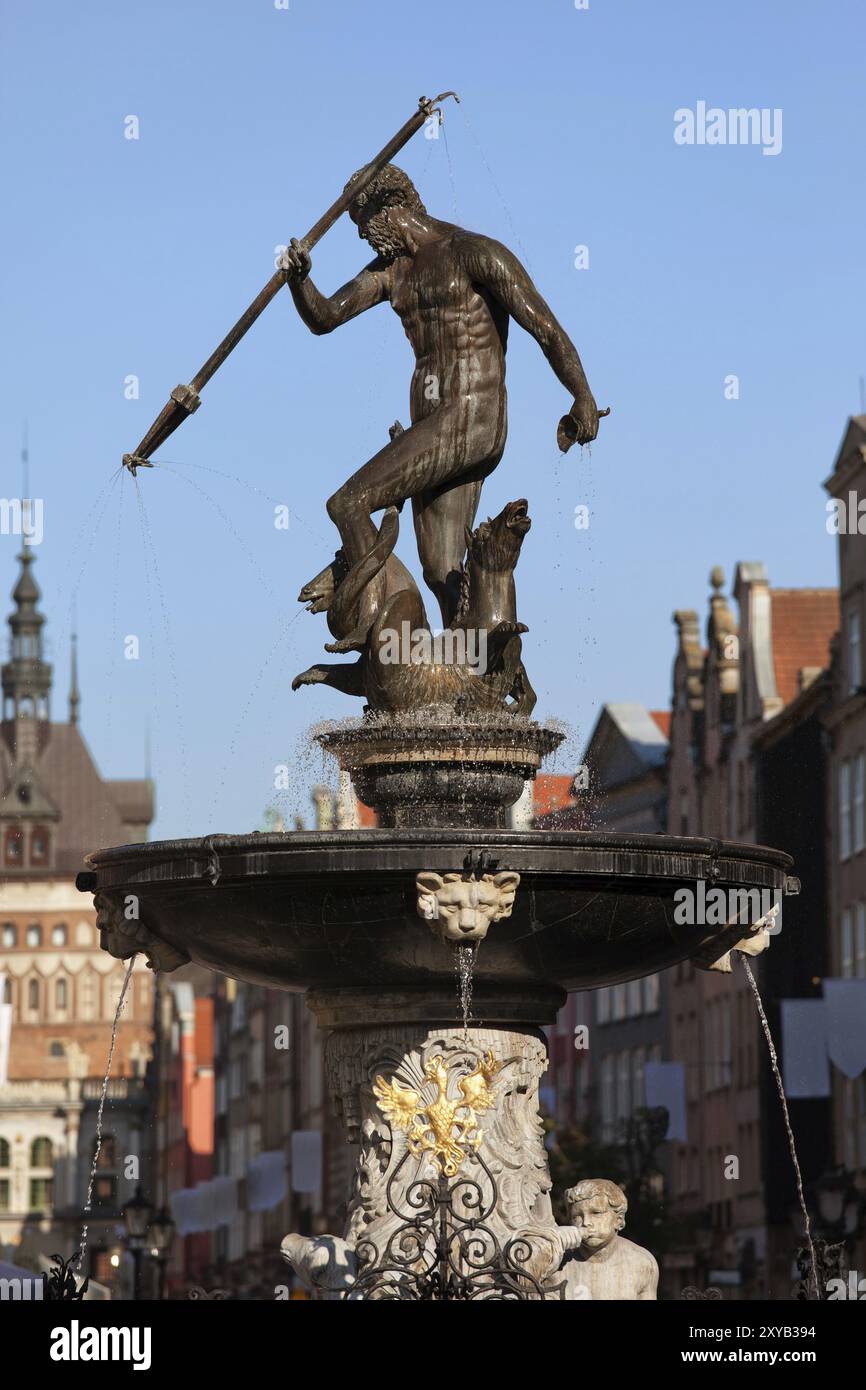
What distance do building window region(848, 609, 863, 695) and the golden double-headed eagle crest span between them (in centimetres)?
4519

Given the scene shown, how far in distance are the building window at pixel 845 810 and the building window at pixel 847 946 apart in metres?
1.22

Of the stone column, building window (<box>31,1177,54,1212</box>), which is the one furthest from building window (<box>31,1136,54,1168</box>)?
the stone column

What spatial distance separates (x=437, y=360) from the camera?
13914 millimetres

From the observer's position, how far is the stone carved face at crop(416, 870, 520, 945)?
1233cm

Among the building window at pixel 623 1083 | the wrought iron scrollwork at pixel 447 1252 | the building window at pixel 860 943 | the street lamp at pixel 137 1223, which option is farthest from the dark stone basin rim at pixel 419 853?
the building window at pixel 623 1083

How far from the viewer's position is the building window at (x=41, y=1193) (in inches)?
6914

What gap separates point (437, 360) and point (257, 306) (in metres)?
1.01

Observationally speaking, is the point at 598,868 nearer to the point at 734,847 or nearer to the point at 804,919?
the point at 734,847

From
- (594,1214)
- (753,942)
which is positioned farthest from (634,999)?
(594,1214)

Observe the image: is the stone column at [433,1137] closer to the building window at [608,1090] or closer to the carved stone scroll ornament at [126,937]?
the carved stone scroll ornament at [126,937]

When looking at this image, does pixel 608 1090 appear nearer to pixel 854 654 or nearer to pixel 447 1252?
pixel 854 654

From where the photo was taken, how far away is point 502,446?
1392 cm

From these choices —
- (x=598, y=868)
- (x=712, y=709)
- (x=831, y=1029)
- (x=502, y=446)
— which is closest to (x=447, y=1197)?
(x=598, y=868)
